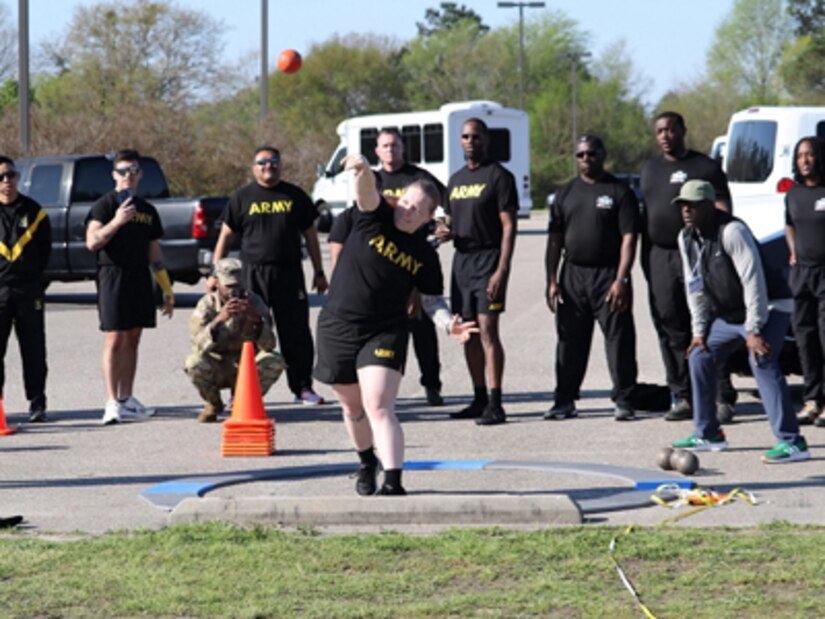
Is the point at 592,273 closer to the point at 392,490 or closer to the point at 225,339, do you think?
the point at 225,339

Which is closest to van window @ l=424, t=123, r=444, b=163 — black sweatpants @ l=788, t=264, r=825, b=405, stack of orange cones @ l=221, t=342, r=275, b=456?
black sweatpants @ l=788, t=264, r=825, b=405

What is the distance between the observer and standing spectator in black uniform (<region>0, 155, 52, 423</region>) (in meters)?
12.6

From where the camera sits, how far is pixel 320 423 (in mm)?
12281

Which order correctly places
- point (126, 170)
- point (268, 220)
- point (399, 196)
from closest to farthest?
point (399, 196) → point (126, 170) → point (268, 220)

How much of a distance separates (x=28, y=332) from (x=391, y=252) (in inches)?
191

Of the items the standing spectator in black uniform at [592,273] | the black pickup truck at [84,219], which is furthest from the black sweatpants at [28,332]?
the black pickup truck at [84,219]

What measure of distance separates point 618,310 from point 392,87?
301ft

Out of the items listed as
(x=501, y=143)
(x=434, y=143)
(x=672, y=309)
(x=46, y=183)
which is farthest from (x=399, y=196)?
(x=501, y=143)

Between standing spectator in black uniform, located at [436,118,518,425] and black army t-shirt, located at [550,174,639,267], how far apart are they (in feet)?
1.30

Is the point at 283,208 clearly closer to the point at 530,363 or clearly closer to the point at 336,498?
the point at 530,363

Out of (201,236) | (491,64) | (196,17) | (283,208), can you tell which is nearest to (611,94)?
(491,64)

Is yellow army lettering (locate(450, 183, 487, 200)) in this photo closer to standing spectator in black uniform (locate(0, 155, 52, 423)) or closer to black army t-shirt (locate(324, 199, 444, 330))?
standing spectator in black uniform (locate(0, 155, 52, 423))

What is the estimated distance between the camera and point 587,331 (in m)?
12.4

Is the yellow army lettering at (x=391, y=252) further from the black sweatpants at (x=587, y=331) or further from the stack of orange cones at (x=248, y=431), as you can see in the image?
the black sweatpants at (x=587, y=331)
